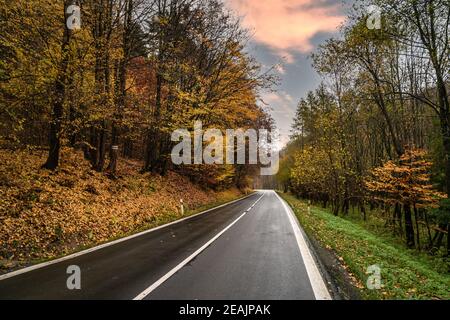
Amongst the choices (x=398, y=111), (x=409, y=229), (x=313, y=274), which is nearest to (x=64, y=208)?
(x=313, y=274)

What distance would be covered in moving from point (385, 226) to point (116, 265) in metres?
19.9

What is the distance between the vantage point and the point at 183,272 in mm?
6703

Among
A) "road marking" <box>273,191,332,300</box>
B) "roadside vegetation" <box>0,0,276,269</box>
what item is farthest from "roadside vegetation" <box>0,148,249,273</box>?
"road marking" <box>273,191,332,300</box>

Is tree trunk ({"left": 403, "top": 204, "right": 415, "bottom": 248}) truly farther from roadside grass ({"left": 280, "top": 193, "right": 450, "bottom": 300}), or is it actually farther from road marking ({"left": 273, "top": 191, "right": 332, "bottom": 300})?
road marking ({"left": 273, "top": 191, "right": 332, "bottom": 300})

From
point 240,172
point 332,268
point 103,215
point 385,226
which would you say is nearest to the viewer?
point 332,268

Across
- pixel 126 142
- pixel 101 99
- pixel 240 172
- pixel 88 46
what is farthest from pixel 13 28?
pixel 240 172

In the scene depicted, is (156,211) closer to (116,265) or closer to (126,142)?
(116,265)

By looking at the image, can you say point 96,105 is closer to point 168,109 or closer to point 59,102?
point 59,102

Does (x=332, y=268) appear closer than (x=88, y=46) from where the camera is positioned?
Yes

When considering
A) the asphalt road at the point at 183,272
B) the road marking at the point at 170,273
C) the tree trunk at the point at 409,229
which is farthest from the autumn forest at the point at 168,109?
the road marking at the point at 170,273

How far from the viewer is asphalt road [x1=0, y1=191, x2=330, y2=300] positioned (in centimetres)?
544

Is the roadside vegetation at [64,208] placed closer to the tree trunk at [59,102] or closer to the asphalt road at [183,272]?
the tree trunk at [59,102]

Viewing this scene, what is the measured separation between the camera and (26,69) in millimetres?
10531

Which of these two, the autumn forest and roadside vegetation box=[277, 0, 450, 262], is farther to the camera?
roadside vegetation box=[277, 0, 450, 262]
